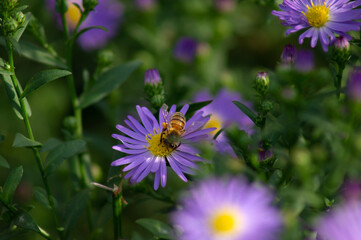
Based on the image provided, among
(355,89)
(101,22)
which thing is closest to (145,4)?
(101,22)

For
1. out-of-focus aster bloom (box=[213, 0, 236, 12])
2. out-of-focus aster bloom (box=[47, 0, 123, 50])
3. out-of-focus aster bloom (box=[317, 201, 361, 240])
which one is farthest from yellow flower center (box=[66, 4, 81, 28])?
out-of-focus aster bloom (box=[317, 201, 361, 240])

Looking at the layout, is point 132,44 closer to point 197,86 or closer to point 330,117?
point 197,86

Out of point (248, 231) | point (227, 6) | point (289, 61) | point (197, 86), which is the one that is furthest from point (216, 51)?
point (248, 231)

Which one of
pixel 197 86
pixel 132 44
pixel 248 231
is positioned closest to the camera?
pixel 248 231

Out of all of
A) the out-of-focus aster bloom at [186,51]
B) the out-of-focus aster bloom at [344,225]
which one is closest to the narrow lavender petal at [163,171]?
the out-of-focus aster bloom at [344,225]

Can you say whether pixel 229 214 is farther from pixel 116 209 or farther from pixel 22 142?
pixel 22 142

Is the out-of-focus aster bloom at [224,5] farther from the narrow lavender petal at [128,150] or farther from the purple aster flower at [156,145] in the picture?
the narrow lavender petal at [128,150]
